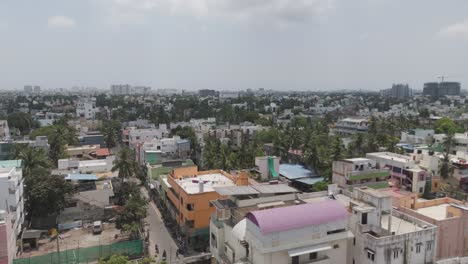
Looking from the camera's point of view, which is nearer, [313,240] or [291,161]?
[313,240]

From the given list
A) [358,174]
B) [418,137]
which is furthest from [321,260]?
[418,137]

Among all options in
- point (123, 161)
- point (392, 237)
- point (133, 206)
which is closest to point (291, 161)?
point (123, 161)

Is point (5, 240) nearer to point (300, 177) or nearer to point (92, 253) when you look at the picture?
point (92, 253)

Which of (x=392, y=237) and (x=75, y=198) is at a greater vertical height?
(x=392, y=237)

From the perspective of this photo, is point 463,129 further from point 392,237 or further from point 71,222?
point 71,222

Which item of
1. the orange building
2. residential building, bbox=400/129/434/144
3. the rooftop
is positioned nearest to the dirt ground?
the orange building

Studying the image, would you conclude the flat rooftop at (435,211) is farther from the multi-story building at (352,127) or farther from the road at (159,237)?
the multi-story building at (352,127)

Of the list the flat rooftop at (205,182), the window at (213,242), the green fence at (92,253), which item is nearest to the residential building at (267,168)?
the flat rooftop at (205,182)
